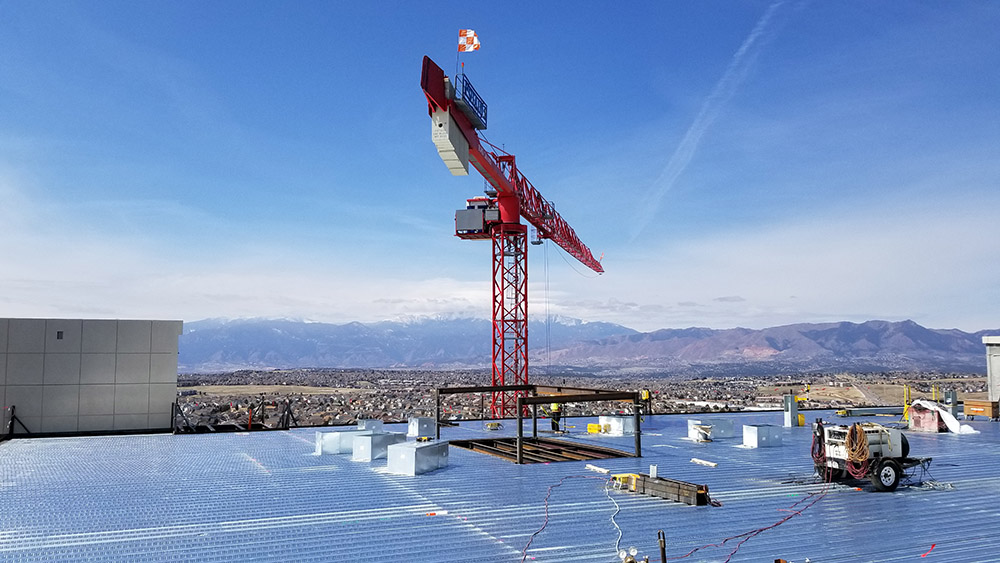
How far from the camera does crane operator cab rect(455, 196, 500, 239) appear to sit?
37.6m

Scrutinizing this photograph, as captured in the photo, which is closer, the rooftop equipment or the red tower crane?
the rooftop equipment

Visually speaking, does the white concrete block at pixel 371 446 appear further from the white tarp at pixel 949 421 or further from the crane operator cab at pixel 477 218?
the crane operator cab at pixel 477 218

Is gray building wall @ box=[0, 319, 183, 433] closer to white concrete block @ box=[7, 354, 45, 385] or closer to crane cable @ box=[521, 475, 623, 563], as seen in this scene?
white concrete block @ box=[7, 354, 45, 385]

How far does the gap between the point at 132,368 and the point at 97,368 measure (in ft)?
3.54

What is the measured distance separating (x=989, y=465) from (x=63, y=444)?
1002 inches

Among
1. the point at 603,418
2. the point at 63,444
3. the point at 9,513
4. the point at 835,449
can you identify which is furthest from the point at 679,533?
the point at 63,444

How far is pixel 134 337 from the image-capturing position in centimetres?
2325

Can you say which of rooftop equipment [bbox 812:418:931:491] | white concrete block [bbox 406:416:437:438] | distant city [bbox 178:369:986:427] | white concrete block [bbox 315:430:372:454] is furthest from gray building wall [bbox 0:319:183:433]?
rooftop equipment [bbox 812:418:931:491]

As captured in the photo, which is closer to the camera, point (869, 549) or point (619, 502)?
point (869, 549)

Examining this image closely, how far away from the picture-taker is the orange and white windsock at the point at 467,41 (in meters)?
28.4

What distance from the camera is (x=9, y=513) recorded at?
10875 millimetres

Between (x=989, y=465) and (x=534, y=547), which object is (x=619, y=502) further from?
(x=989, y=465)

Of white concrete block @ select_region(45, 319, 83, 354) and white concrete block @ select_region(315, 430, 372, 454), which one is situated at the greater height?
white concrete block @ select_region(45, 319, 83, 354)

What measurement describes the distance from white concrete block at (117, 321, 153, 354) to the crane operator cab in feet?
60.6
